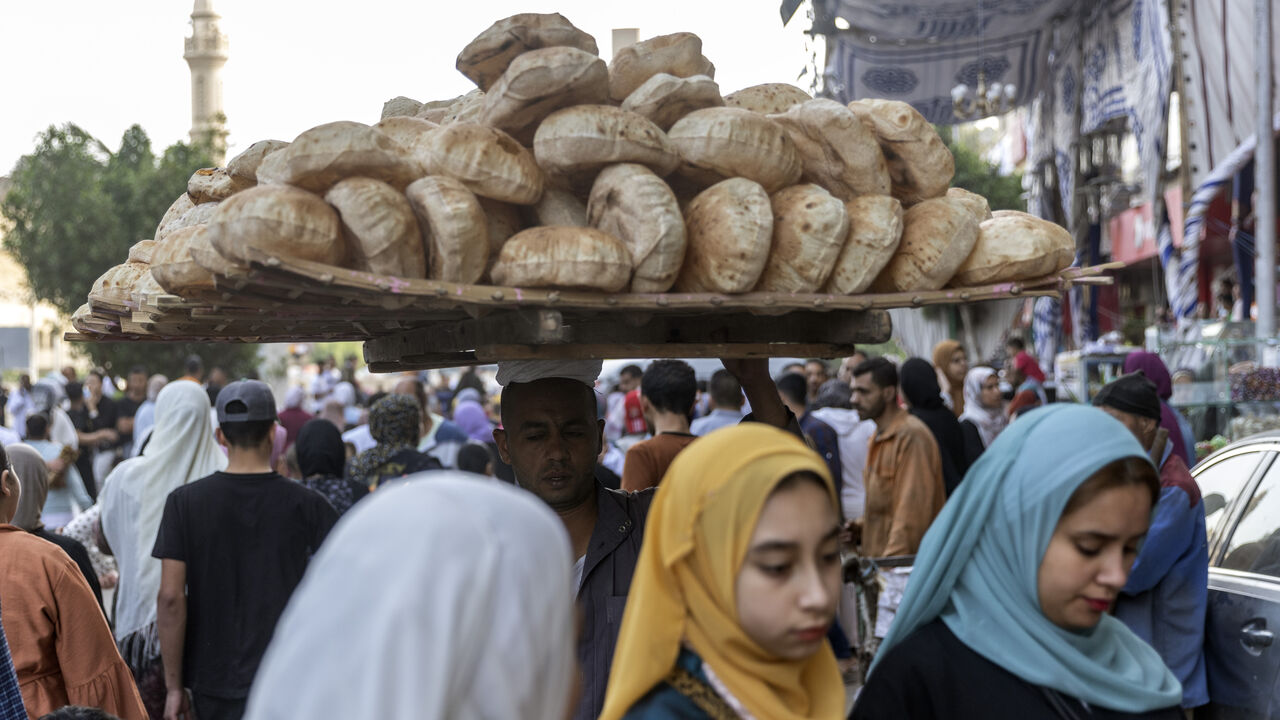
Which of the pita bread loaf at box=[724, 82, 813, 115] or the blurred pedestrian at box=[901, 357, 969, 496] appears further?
the blurred pedestrian at box=[901, 357, 969, 496]

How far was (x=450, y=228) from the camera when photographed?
227cm

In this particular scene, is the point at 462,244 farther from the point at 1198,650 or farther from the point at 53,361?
the point at 53,361

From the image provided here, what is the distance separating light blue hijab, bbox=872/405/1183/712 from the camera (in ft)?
6.98

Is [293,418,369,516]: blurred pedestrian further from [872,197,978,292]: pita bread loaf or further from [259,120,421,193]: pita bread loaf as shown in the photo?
[872,197,978,292]: pita bread loaf

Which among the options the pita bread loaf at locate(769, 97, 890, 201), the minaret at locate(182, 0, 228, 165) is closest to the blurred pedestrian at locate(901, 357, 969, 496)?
the pita bread loaf at locate(769, 97, 890, 201)

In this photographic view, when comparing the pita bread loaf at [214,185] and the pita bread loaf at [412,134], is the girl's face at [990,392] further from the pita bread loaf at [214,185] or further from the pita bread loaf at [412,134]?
the pita bread loaf at [412,134]

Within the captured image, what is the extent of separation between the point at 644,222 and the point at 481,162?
331 mm

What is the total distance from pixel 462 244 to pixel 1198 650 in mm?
3194

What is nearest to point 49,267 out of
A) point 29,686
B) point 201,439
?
point 201,439

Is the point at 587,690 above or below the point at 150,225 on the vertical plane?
below

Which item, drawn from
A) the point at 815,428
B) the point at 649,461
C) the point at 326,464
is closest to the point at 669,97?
the point at 649,461

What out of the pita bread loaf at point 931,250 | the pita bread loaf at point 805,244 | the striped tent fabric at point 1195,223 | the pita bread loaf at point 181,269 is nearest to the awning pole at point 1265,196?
the striped tent fabric at point 1195,223

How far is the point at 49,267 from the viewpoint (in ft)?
97.9

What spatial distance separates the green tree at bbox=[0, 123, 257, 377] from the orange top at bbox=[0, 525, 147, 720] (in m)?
25.7
